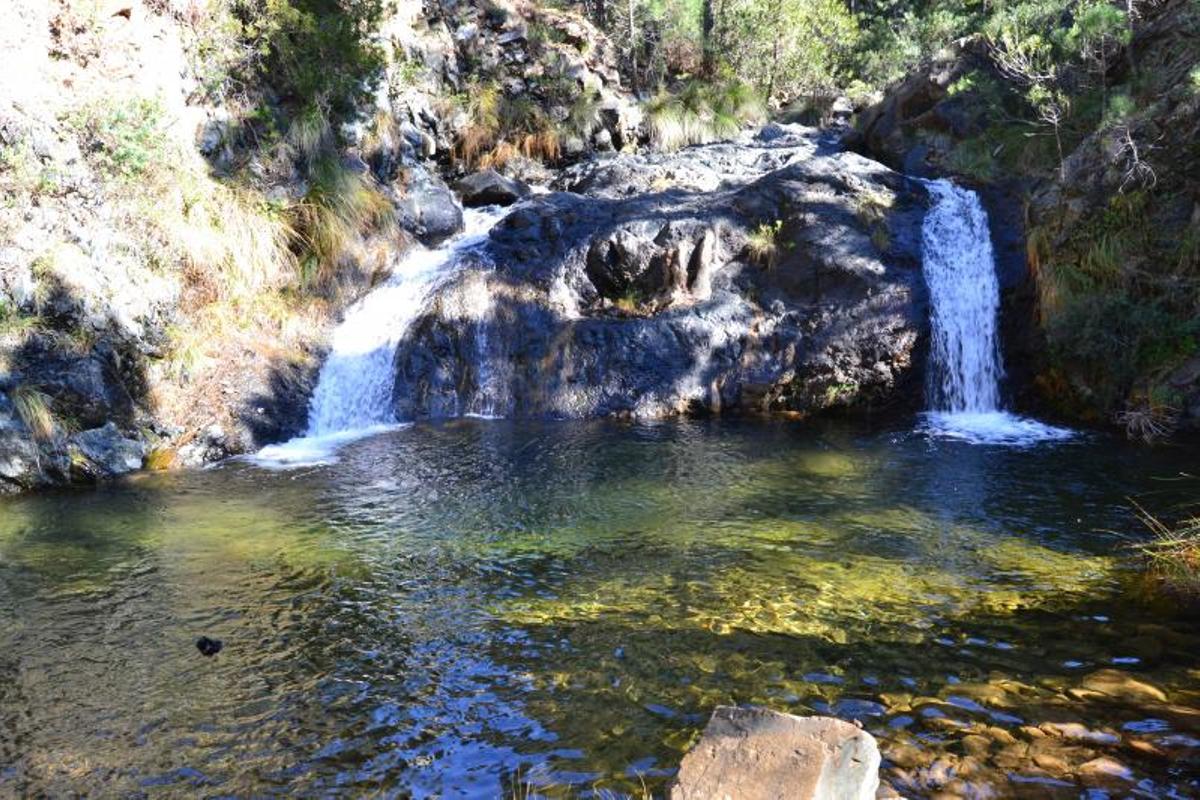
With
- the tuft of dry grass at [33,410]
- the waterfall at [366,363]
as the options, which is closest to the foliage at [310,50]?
the waterfall at [366,363]

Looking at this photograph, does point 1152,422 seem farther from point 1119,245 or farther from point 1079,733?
point 1079,733

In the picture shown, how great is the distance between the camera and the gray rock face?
1246 centimetres

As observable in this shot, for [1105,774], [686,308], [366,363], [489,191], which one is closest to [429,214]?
[489,191]

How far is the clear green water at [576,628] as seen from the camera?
393 centimetres

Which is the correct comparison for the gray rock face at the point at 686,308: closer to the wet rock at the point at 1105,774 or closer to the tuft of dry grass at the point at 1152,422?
the tuft of dry grass at the point at 1152,422

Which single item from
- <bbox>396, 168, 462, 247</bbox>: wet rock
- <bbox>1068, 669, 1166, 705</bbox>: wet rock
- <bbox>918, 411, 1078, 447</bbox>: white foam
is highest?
<bbox>396, 168, 462, 247</bbox>: wet rock

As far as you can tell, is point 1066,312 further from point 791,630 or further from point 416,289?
point 416,289

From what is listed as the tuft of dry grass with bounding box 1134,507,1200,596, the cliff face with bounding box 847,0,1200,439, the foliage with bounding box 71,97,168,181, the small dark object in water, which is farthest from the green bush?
the foliage with bounding box 71,97,168,181

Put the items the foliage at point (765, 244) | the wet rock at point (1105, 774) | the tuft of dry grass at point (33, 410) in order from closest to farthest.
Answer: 1. the wet rock at point (1105, 774)
2. the tuft of dry grass at point (33, 410)
3. the foliage at point (765, 244)

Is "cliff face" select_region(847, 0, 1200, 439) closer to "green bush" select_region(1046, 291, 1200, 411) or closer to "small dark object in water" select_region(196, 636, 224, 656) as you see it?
"green bush" select_region(1046, 291, 1200, 411)

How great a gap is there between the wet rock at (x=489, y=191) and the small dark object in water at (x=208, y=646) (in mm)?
12427

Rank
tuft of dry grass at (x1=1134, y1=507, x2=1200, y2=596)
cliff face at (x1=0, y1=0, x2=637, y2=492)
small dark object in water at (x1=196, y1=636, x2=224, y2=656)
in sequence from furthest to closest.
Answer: cliff face at (x1=0, y1=0, x2=637, y2=492)
tuft of dry grass at (x1=1134, y1=507, x2=1200, y2=596)
small dark object in water at (x1=196, y1=636, x2=224, y2=656)

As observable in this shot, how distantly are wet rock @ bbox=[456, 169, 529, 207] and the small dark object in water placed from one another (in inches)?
489

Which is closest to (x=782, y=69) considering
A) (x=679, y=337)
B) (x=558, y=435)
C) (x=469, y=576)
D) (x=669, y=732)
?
(x=679, y=337)
